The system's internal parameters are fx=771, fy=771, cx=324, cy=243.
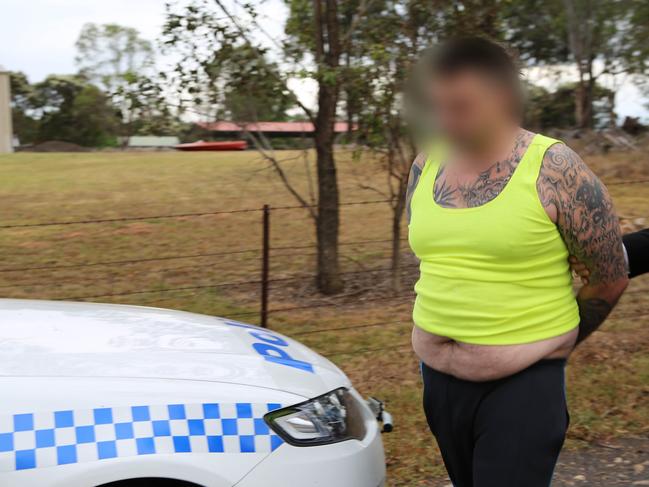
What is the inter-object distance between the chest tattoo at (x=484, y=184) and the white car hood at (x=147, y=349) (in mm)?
867

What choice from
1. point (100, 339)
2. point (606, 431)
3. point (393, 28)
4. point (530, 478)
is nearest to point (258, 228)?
point (393, 28)

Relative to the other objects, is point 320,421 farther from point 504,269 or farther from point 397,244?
point 397,244

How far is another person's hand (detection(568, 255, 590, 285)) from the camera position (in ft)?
7.05

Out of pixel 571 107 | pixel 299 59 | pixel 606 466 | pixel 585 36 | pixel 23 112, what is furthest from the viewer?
pixel 23 112

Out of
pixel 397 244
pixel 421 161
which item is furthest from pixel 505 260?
pixel 397 244

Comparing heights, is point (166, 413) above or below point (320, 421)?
above

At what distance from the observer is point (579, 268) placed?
2.19 meters

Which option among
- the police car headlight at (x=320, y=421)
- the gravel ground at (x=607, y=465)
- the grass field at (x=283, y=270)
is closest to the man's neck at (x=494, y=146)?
the police car headlight at (x=320, y=421)

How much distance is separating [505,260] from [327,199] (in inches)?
230

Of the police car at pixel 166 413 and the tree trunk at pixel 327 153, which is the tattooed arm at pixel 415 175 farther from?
the tree trunk at pixel 327 153

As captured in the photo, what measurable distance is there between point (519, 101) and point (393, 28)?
544 centimetres

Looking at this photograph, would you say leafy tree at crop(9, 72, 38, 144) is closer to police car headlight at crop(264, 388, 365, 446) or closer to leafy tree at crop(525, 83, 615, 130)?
leafy tree at crop(525, 83, 615, 130)

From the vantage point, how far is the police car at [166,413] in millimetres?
2146

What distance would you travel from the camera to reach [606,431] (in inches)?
177
